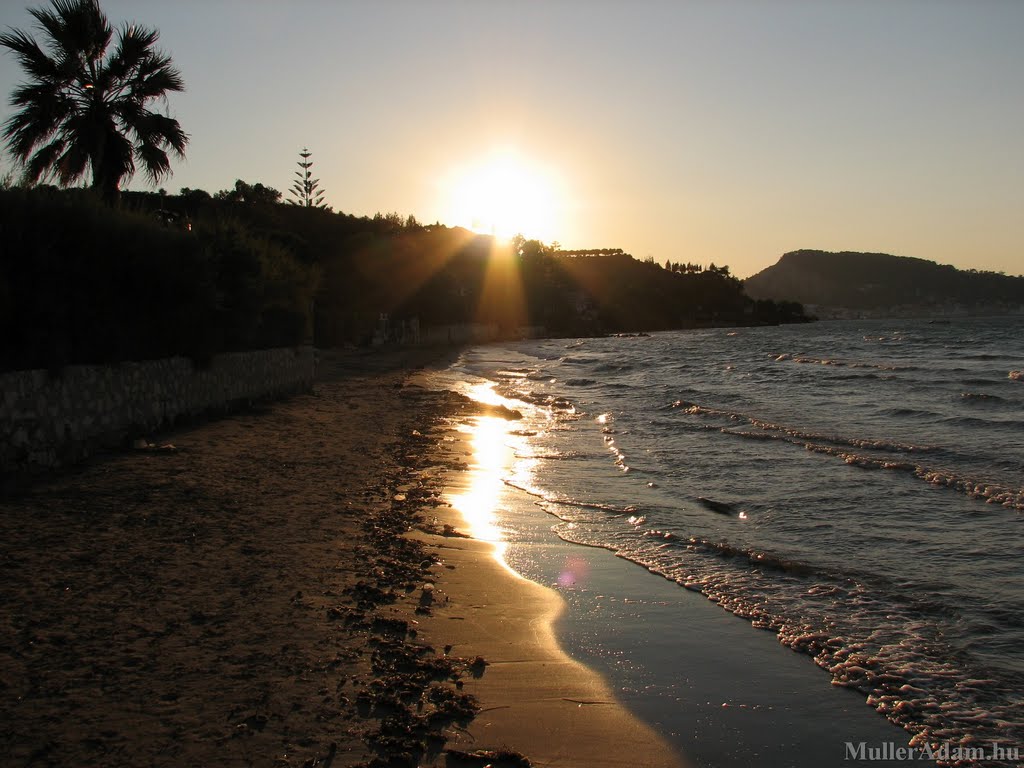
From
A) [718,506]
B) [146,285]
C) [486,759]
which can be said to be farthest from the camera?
[146,285]

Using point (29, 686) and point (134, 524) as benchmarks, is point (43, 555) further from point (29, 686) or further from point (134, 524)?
point (29, 686)

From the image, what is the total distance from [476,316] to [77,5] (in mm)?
62502

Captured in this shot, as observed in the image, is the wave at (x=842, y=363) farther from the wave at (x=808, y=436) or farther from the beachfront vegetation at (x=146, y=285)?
the beachfront vegetation at (x=146, y=285)

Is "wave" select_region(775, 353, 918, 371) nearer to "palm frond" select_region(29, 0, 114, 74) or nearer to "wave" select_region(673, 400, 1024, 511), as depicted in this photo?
"wave" select_region(673, 400, 1024, 511)

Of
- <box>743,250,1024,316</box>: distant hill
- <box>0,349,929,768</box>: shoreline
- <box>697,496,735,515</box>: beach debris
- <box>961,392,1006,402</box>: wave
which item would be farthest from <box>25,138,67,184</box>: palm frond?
<box>743,250,1024,316</box>: distant hill

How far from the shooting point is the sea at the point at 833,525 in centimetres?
541

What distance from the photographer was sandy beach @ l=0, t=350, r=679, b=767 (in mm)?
3914

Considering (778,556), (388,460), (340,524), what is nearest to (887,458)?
(778,556)

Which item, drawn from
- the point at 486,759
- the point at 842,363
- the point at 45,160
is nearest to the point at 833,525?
the point at 486,759

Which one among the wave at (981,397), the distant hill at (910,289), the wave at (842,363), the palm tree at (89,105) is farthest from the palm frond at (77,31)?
the distant hill at (910,289)

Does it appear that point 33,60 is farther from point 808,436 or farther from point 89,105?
point 808,436

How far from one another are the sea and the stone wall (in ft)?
17.8

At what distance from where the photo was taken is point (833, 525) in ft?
31.6

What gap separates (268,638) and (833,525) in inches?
278
